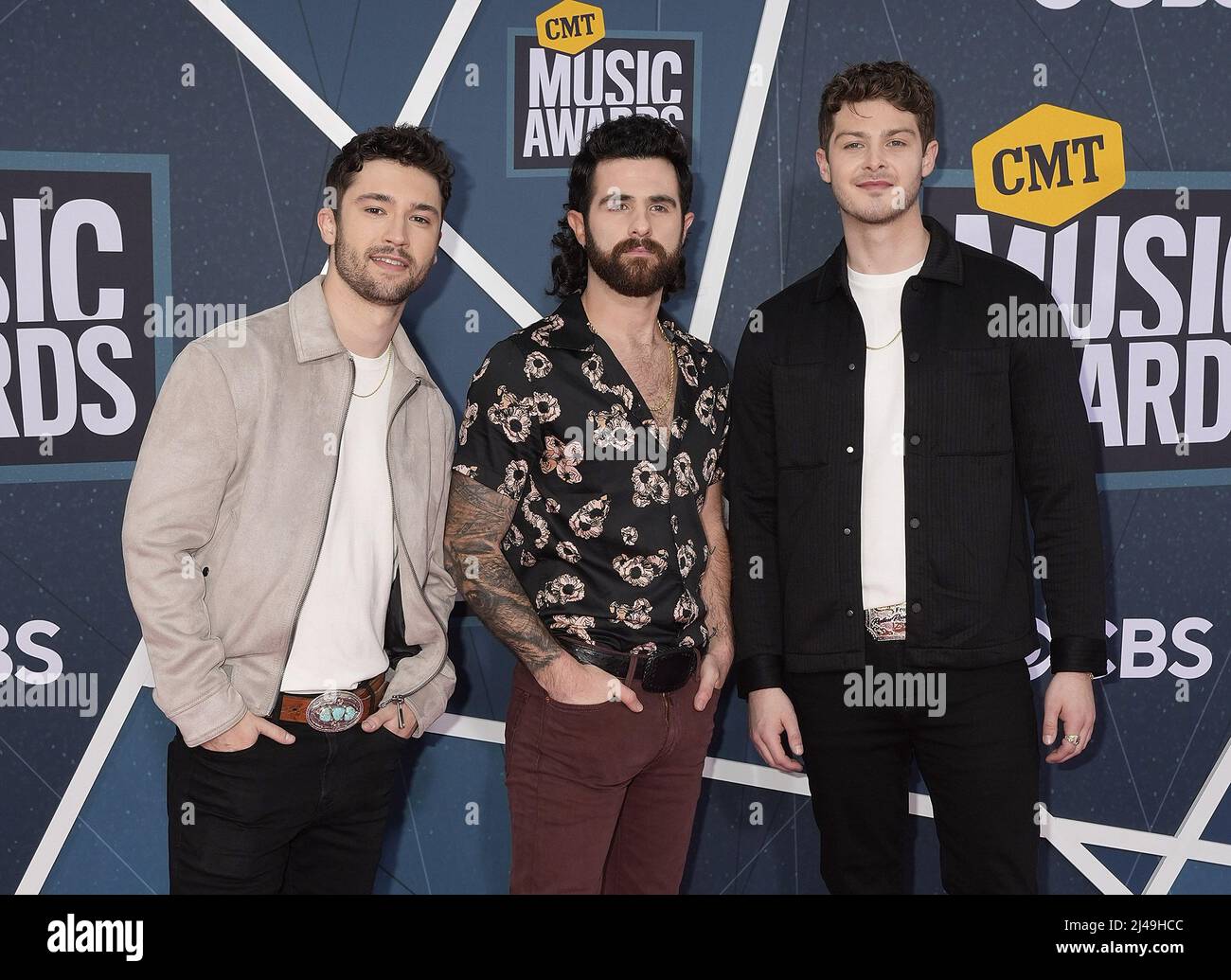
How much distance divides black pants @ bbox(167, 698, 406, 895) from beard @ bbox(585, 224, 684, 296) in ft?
3.84

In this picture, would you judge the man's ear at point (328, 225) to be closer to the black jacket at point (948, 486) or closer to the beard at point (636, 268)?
the beard at point (636, 268)

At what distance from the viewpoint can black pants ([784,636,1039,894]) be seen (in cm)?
262

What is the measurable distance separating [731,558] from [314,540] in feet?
3.33

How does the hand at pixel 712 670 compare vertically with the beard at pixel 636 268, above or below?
below

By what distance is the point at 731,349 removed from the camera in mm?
3404

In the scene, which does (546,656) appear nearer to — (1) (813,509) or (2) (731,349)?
(1) (813,509)

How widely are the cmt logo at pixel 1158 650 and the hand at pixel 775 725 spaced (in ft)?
3.72

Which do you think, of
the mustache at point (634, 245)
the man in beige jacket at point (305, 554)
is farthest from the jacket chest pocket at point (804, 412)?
the man in beige jacket at point (305, 554)

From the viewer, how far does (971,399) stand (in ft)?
8.64

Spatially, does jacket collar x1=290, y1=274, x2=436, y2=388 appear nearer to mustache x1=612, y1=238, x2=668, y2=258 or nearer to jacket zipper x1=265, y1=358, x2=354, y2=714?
jacket zipper x1=265, y1=358, x2=354, y2=714

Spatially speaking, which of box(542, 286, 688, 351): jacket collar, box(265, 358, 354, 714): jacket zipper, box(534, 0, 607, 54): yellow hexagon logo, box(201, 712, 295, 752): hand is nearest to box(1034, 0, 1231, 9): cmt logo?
box(534, 0, 607, 54): yellow hexagon logo

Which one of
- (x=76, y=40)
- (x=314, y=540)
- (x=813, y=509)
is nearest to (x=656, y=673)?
(x=813, y=509)

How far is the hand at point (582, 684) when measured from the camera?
2541 mm

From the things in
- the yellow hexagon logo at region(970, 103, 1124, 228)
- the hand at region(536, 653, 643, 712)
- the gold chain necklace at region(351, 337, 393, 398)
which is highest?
the yellow hexagon logo at region(970, 103, 1124, 228)
